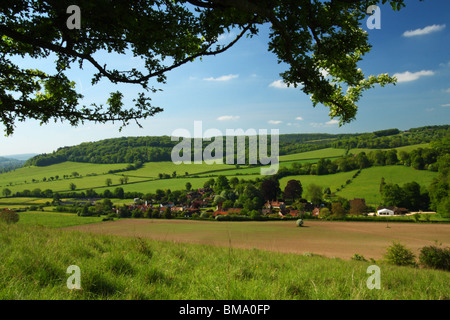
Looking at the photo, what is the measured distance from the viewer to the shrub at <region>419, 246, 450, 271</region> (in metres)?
18.8

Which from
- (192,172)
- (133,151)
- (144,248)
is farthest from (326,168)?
(144,248)

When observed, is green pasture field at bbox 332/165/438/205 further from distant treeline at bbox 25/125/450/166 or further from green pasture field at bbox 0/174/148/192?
green pasture field at bbox 0/174/148/192

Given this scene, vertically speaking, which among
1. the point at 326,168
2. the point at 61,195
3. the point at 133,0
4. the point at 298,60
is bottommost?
the point at 61,195

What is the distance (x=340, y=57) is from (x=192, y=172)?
87.9 meters

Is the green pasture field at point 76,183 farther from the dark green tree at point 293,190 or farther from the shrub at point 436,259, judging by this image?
the shrub at point 436,259

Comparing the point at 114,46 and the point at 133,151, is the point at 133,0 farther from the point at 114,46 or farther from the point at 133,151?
the point at 133,151

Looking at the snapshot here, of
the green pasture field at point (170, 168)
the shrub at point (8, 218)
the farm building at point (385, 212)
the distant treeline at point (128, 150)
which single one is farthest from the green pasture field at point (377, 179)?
the shrub at point (8, 218)

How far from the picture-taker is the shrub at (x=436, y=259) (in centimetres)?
1877

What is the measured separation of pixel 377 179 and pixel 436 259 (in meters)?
Answer: 64.2

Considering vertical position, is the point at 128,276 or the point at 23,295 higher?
the point at 23,295

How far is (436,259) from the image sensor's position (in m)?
18.8

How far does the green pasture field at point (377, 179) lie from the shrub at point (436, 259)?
4704cm

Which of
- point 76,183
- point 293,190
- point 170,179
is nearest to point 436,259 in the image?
point 293,190

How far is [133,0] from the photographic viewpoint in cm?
475
